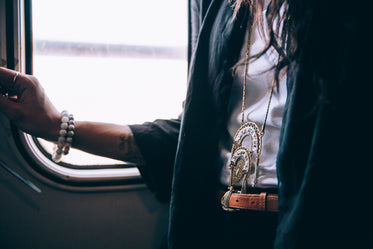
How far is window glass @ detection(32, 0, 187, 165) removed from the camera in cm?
100

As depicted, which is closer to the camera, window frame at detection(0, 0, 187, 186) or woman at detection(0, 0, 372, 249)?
woman at detection(0, 0, 372, 249)

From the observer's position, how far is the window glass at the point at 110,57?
1.00 metres

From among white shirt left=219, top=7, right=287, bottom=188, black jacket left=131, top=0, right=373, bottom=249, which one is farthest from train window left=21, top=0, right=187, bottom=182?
black jacket left=131, top=0, right=373, bottom=249

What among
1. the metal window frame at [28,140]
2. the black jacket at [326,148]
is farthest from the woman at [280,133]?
the metal window frame at [28,140]

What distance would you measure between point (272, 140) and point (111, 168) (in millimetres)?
801

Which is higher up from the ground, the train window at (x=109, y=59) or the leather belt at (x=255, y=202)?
the train window at (x=109, y=59)

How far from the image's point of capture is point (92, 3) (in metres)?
1.01

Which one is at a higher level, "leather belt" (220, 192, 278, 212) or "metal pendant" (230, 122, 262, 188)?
"metal pendant" (230, 122, 262, 188)

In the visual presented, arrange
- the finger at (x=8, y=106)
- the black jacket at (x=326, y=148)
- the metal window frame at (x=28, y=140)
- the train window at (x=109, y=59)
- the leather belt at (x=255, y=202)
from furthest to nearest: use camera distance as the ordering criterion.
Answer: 1. the train window at (x=109, y=59)
2. the metal window frame at (x=28, y=140)
3. the finger at (x=8, y=106)
4. the leather belt at (x=255, y=202)
5. the black jacket at (x=326, y=148)

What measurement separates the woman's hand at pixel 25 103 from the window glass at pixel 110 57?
0.36 m

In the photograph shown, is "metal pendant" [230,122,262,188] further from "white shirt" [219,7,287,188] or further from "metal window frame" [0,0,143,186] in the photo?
"metal window frame" [0,0,143,186]

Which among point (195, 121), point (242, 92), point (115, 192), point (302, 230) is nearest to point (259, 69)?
point (242, 92)

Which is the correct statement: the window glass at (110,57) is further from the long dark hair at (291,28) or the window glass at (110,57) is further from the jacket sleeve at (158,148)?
the long dark hair at (291,28)

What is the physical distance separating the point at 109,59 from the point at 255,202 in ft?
2.89
